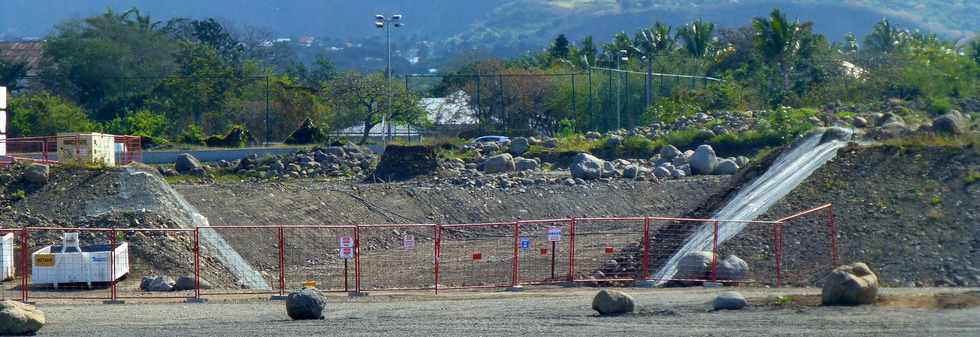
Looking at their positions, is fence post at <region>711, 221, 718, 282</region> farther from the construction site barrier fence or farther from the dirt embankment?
the dirt embankment

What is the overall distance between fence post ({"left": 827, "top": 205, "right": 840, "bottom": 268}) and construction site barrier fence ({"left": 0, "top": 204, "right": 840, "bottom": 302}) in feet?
0.11

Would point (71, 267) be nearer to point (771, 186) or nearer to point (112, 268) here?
point (112, 268)

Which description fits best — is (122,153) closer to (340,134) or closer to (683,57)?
(340,134)

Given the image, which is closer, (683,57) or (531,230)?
(531,230)

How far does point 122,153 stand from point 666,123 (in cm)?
3173

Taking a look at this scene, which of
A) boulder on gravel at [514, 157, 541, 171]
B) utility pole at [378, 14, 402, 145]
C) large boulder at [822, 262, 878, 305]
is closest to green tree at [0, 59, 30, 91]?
utility pole at [378, 14, 402, 145]

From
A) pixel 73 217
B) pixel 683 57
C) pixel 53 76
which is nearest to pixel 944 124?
pixel 73 217

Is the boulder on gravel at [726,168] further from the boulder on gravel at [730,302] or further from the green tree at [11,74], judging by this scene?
the green tree at [11,74]

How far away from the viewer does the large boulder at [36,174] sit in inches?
1416

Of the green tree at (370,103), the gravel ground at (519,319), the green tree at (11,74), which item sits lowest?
the gravel ground at (519,319)

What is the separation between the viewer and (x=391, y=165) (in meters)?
53.4

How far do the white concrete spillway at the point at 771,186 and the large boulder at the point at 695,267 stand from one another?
28cm

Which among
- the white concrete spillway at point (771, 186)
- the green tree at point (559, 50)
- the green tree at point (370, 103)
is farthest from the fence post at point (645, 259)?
the green tree at point (559, 50)

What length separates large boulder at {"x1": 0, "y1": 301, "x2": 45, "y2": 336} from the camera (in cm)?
2008
